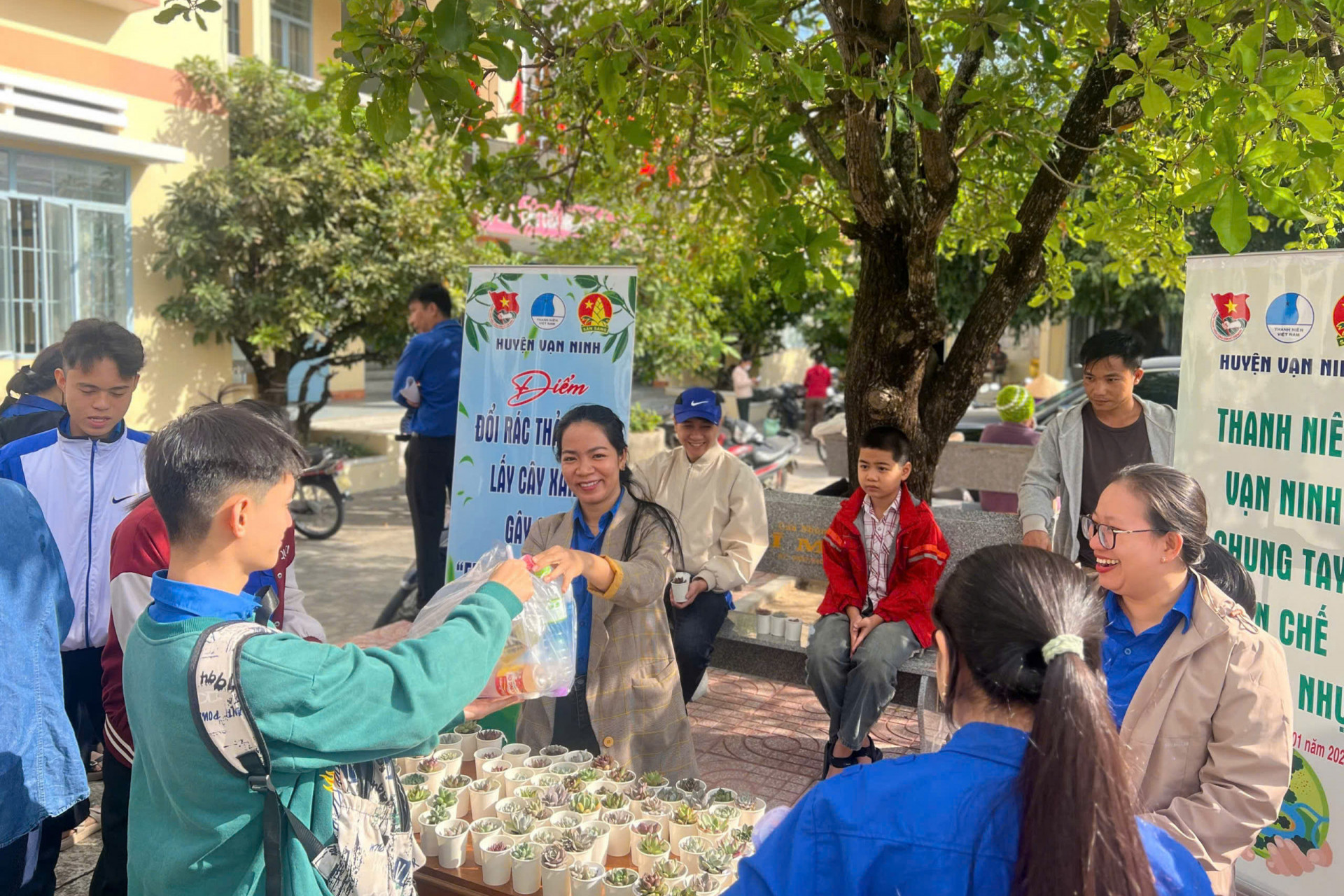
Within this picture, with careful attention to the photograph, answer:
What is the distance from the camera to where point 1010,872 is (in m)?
A: 1.16

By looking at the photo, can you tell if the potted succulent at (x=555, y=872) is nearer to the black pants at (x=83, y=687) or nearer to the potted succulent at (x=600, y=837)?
the potted succulent at (x=600, y=837)

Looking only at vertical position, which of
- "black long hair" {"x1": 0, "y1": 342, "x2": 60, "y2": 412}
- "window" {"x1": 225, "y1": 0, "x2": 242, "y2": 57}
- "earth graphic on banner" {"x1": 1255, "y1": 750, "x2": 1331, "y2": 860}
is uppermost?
"window" {"x1": 225, "y1": 0, "x2": 242, "y2": 57}

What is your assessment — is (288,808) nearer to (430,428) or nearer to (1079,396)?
(430,428)

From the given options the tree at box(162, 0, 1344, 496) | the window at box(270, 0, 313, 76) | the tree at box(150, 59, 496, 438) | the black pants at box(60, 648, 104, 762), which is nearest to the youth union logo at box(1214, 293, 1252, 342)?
the tree at box(162, 0, 1344, 496)

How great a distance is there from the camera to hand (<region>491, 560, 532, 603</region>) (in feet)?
6.23

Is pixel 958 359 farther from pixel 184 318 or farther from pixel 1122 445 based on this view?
pixel 184 318

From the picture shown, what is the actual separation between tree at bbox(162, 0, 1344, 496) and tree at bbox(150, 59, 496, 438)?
14.7ft

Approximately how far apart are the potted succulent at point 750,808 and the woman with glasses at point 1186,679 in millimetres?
983

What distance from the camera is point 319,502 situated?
923 cm

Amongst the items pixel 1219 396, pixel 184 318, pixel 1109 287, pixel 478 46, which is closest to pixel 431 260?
pixel 184 318

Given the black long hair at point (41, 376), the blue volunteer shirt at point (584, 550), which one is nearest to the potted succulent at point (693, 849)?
the blue volunteer shirt at point (584, 550)

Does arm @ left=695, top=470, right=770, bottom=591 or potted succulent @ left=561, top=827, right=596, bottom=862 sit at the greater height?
arm @ left=695, top=470, right=770, bottom=591

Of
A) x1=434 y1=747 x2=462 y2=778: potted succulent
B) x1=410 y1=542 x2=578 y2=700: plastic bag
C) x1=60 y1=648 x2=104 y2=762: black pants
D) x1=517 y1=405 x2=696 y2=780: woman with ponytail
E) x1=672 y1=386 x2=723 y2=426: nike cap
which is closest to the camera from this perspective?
x1=410 y1=542 x2=578 y2=700: plastic bag

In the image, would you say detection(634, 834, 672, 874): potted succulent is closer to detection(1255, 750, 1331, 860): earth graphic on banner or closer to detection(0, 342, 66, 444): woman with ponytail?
detection(1255, 750, 1331, 860): earth graphic on banner
